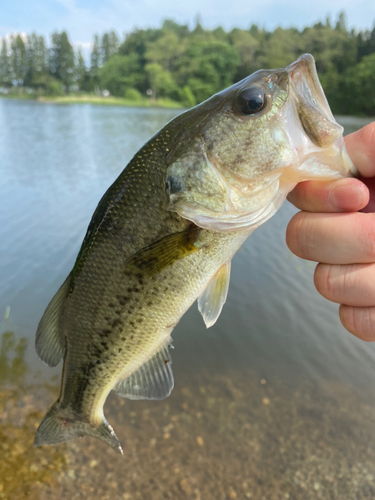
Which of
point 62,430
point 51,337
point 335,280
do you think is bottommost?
point 62,430

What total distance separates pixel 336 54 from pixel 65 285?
70486 mm

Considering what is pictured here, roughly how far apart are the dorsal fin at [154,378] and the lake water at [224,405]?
2.12 metres

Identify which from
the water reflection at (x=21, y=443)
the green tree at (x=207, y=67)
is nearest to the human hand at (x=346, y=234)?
the water reflection at (x=21, y=443)

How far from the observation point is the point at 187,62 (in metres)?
68.7

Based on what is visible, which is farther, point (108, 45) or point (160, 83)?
point (108, 45)

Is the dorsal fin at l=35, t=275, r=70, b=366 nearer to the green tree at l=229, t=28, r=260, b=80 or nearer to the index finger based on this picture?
the index finger

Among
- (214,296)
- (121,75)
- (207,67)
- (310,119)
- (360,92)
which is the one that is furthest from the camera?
(121,75)

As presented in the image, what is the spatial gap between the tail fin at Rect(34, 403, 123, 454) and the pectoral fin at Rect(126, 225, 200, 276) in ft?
3.78

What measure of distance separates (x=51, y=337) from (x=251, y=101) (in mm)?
1611

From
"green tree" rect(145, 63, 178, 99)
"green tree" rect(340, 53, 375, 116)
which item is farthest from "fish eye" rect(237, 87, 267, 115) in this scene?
"green tree" rect(145, 63, 178, 99)

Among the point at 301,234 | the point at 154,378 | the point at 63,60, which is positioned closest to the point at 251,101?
the point at 301,234

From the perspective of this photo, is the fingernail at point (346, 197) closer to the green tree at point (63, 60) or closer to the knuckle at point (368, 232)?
the knuckle at point (368, 232)

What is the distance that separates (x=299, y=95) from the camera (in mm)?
1273

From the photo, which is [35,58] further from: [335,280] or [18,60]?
[335,280]
